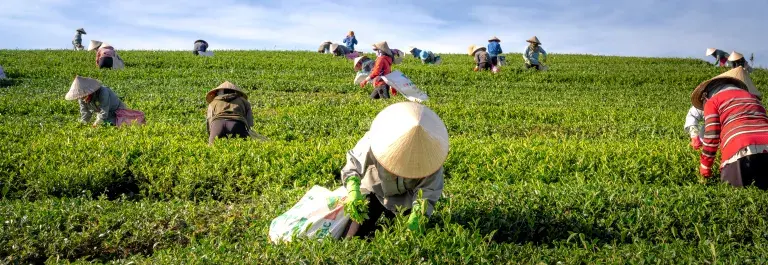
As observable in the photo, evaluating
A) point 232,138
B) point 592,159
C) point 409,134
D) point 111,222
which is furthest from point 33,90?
point 409,134

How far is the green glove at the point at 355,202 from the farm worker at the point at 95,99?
653 cm

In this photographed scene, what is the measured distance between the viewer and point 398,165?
162 inches

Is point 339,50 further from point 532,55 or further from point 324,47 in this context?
point 532,55

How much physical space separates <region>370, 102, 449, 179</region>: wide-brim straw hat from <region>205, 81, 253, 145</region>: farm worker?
4693 millimetres

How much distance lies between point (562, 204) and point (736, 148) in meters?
2.18

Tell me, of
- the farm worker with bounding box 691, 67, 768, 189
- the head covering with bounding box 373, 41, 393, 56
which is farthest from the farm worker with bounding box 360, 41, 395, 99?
the farm worker with bounding box 691, 67, 768, 189

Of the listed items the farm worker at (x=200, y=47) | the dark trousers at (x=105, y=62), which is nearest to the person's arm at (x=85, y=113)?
the dark trousers at (x=105, y=62)

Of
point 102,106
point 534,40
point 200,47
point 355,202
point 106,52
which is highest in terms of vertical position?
point 200,47

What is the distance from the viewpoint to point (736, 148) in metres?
6.35

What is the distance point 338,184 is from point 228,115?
7.87 feet

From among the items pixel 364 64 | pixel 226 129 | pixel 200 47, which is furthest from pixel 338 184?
pixel 200 47

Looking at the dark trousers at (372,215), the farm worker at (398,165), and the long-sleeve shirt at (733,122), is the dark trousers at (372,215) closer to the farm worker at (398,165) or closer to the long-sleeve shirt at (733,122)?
the farm worker at (398,165)

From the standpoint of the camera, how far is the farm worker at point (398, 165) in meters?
4.05

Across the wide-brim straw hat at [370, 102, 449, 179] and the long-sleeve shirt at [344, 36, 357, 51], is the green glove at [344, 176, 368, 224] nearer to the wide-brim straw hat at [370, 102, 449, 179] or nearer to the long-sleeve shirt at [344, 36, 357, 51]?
the wide-brim straw hat at [370, 102, 449, 179]
